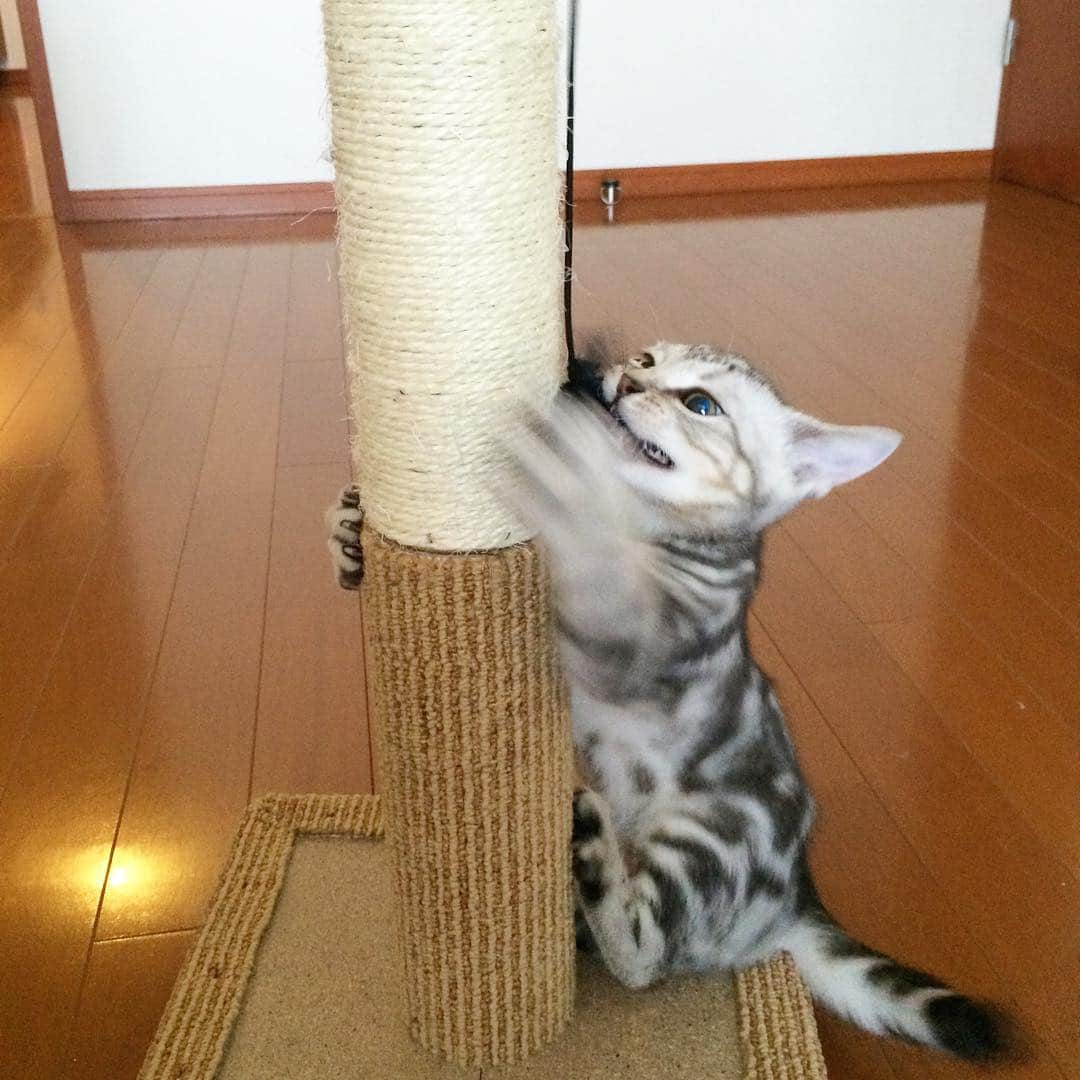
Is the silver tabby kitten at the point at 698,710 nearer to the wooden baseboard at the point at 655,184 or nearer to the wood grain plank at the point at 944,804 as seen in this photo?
the wood grain plank at the point at 944,804

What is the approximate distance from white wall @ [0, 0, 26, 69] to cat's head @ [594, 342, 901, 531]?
19.4ft

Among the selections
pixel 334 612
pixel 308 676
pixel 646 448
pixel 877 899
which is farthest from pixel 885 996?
pixel 334 612

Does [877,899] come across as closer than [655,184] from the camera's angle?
Yes

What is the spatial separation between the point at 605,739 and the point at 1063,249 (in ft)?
8.86

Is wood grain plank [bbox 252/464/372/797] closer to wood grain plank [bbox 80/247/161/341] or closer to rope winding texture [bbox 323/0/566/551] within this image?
rope winding texture [bbox 323/0/566/551]

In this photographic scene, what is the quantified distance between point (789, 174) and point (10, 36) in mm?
4281

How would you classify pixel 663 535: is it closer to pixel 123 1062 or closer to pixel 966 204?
pixel 123 1062

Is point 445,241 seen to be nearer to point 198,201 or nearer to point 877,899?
point 877,899

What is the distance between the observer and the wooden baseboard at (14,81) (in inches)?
231

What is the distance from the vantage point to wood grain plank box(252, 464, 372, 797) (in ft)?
4.36

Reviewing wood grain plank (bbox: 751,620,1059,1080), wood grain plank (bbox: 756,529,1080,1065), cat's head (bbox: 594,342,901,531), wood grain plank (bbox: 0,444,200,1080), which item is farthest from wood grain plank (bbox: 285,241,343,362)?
cat's head (bbox: 594,342,901,531)

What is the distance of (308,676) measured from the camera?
1.50m

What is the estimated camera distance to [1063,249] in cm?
313

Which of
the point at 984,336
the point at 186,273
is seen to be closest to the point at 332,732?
the point at 984,336
